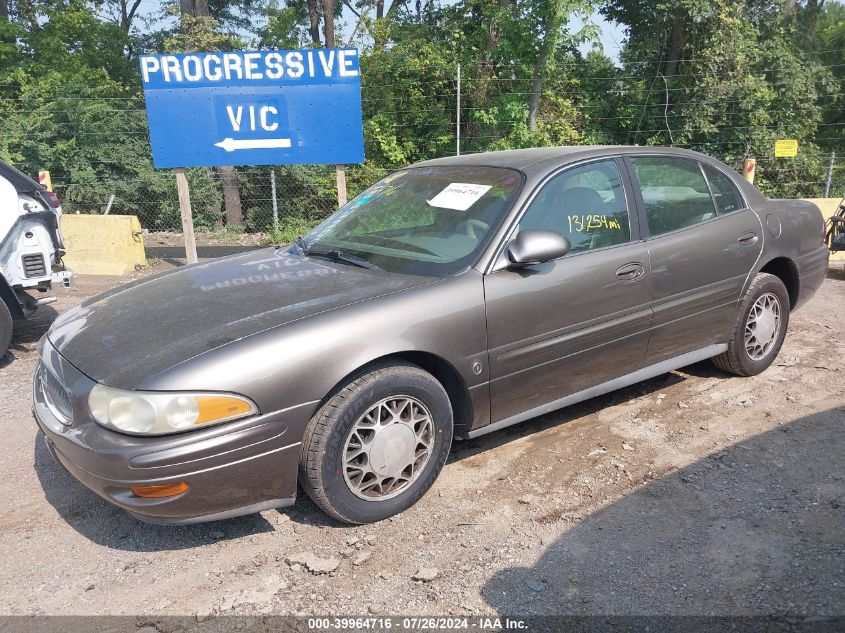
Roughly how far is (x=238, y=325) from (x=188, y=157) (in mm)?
7084

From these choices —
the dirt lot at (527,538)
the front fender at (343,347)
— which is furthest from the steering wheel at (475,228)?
the dirt lot at (527,538)

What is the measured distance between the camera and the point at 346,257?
12.1 feet

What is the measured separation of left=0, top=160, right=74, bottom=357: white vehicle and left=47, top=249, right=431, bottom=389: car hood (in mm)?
2649

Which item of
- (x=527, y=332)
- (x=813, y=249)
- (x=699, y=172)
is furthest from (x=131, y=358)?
(x=813, y=249)

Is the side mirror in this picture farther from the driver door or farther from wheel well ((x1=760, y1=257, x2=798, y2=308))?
wheel well ((x1=760, y1=257, x2=798, y2=308))

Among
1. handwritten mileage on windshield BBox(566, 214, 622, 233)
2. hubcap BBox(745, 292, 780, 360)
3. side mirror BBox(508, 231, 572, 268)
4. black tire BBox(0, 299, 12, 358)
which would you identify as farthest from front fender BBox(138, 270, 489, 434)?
black tire BBox(0, 299, 12, 358)

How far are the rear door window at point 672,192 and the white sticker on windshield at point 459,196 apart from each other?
106 cm

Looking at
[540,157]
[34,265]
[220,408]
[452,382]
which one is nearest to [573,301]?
[452,382]

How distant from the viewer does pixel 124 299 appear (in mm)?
3561

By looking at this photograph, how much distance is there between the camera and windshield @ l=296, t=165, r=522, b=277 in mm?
3459

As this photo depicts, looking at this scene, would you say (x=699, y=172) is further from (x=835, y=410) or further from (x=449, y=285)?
(x=449, y=285)

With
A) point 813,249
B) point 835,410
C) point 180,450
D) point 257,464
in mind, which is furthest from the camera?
point 813,249

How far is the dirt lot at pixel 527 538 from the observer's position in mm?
2625

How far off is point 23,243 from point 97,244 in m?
4.02
